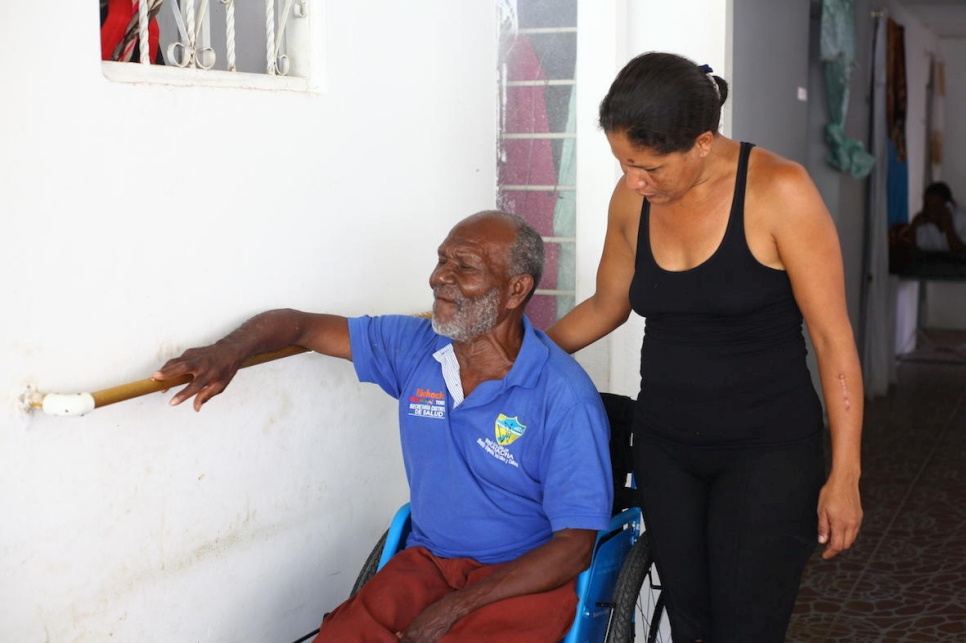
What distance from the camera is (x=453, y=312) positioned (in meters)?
2.04

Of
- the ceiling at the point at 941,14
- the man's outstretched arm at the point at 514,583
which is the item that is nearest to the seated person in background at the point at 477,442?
the man's outstretched arm at the point at 514,583

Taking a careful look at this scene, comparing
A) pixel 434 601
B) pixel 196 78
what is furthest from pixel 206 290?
pixel 434 601

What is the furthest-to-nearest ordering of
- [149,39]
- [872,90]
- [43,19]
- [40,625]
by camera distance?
[872,90] < [149,39] < [40,625] < [43,19]

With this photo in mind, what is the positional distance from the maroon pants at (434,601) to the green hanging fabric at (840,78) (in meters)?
3.92

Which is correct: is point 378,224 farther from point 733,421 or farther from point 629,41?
point 733,421

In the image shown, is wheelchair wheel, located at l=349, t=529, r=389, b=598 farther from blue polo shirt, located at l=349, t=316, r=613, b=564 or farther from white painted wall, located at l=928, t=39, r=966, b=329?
white painted wall, located at l=928, t=39, r=966, b=329

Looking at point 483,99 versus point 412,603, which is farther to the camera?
point 483,99

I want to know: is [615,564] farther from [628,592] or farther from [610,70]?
[610,70]

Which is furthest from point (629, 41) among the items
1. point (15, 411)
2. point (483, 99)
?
point (15, 411)

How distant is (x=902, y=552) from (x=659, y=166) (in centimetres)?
270

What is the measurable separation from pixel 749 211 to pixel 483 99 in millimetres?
1276

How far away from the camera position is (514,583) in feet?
6.15

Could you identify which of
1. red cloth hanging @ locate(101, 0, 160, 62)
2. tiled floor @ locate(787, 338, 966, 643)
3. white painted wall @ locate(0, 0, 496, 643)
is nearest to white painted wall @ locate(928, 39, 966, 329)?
tiled floor @ locate(787, 338, 966, 643)

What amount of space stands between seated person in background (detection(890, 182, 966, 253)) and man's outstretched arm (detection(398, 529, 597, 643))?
20.7 feet
